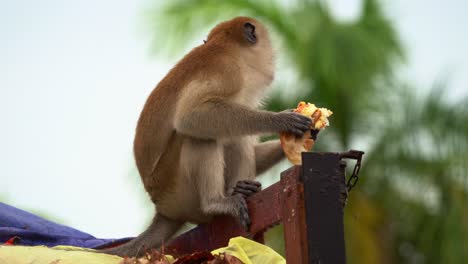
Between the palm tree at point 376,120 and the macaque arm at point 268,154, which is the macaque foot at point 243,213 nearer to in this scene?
the macaque arm at point 268,154

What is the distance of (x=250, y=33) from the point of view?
6.61m

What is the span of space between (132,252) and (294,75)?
13.1 m

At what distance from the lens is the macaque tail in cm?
605

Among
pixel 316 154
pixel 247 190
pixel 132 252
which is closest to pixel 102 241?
pixel 132 252

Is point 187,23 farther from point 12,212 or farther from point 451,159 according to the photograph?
point 12,212

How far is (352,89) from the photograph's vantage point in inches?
736

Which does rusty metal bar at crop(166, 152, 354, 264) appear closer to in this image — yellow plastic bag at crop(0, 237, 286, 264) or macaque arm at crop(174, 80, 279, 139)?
yellow plastic bag at crop(0, 237, 286, 264)

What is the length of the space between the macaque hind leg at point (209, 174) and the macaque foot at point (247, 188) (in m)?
0.07

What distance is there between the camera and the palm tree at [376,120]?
56.1 ft

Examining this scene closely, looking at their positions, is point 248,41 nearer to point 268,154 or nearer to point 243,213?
point 268,154

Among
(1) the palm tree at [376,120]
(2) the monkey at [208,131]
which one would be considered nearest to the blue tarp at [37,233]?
(2) the monkey at [208,131]

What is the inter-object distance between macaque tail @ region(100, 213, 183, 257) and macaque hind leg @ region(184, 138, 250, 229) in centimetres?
44

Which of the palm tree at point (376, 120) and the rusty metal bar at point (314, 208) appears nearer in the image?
the rusty metal bar at point (314, 208)

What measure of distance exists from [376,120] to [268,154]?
41.0ft
